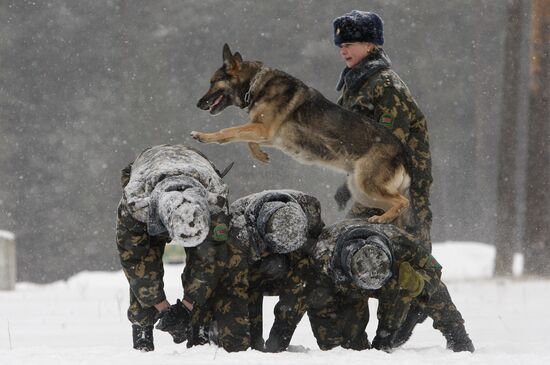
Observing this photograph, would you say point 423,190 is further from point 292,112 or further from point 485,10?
point 485,10

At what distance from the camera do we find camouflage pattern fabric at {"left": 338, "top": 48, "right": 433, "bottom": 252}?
4.96 metres

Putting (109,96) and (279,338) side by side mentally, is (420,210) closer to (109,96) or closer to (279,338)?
(279,338)

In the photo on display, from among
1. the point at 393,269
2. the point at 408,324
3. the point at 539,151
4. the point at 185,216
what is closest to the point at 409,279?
the point at 393,269

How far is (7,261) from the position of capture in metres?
11.8

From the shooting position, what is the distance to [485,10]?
16344 millimetres

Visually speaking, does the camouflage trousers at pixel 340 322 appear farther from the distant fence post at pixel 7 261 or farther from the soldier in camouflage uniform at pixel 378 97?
the distant fence post at pixel 7 261

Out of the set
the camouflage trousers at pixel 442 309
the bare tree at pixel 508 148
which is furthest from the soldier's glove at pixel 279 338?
the bare tree at pixel 508 148

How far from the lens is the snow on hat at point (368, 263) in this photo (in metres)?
4.07

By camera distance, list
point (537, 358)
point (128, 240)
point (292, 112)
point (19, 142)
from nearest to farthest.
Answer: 1. point (537, 358)
2. point (128, 240)
3. point (292, 112)
4. point (19, 142)

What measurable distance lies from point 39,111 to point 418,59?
7367 mm

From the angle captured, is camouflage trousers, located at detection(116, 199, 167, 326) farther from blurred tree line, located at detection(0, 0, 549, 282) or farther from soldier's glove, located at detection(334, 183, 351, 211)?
blurred tree line, located at detection(0, 0, 549, 282)

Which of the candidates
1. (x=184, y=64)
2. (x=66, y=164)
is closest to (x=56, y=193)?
(x=66, y=164)

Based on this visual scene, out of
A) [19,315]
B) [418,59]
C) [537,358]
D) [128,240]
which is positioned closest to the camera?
[537,358]

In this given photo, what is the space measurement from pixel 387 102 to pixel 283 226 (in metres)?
1.31
